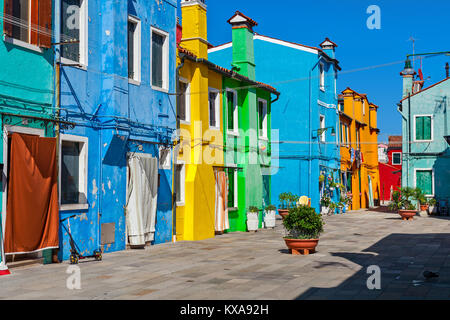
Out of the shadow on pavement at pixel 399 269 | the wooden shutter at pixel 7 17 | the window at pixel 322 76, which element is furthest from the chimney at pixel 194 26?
the window at pixel 322 76

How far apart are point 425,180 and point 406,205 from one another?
577 cm

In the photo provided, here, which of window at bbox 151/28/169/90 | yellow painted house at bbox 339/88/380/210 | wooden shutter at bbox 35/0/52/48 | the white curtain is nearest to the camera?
wooden shutter at bbox 35/0/52/48

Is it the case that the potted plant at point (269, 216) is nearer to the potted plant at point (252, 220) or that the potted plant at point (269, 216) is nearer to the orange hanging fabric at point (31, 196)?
the potted plant at point (252, 220)

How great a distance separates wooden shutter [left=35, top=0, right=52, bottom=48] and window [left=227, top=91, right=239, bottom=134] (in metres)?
10.0

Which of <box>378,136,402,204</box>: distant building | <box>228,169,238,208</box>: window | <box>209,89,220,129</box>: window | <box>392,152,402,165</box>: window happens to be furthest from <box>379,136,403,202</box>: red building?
<box>209,89,220,129</box>: window

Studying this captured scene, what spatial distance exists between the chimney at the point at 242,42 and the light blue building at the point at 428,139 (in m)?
13.5

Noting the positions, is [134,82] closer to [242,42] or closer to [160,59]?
[160,59]

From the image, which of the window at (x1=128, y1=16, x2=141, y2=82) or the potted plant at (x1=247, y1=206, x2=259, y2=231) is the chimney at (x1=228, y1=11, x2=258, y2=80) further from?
the window at (x1=128, y1=16, x2=141, y2=82)

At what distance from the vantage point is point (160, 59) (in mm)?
16719

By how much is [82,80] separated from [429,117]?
25459mm

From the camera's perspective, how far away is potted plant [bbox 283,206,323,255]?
13.5 metres
